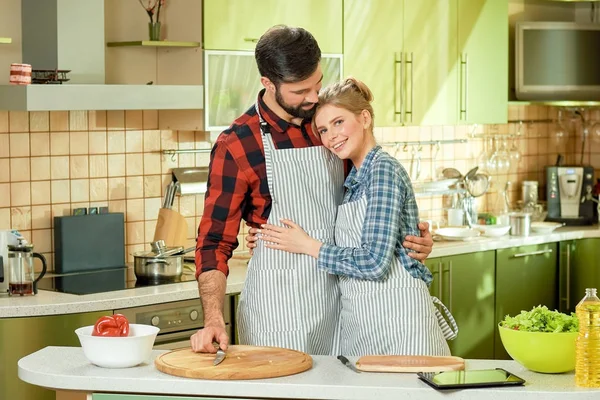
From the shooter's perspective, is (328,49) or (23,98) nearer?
(23,98)

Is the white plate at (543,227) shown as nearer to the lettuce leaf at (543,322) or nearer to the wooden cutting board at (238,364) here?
the lettuce leaf at (543,322)

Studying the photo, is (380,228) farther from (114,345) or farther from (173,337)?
(173,337)

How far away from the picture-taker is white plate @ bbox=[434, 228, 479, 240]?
5.35 m

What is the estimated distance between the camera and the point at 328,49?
15.7ft

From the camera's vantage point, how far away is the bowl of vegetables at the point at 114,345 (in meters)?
2.53

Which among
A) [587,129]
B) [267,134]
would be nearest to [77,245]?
[267,134]

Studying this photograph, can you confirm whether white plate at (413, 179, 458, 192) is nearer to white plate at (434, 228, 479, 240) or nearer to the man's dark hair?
white plate at (434, 228, 479, 240)

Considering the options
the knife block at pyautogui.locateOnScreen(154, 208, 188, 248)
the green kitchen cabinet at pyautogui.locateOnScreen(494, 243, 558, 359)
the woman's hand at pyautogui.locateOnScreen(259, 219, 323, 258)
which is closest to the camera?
the woman's hand at pyautogui.locateOnScreen(259, 219, 323, 258)

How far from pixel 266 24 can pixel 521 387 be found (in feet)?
8.14

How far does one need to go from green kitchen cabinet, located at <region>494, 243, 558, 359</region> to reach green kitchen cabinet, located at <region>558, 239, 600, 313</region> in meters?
0.04

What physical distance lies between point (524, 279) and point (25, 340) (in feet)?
9.30

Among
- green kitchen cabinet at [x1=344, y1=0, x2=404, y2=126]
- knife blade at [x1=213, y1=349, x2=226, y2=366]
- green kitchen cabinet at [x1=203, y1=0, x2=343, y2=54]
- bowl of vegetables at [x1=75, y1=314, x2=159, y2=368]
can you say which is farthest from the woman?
green kitchen cabinet at [x1=344, y1=0, x2=404, y2=126]

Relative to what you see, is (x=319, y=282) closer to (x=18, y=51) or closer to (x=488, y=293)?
(x=18, y=51)

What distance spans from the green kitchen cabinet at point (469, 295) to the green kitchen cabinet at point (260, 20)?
1175mm
